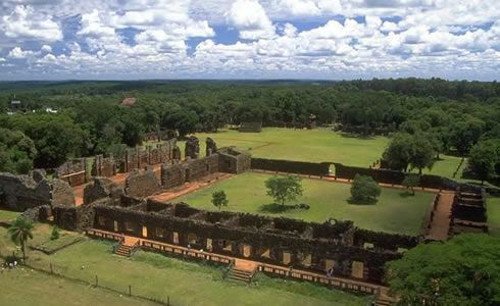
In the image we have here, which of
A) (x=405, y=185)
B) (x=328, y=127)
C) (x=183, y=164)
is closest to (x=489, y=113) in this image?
(x=328, y=127)

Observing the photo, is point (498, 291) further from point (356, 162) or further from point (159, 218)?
point (356, 162)

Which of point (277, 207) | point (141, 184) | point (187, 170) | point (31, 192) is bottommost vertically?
point (277, 207)

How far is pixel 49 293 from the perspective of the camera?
31.2m

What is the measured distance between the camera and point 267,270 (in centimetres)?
3491

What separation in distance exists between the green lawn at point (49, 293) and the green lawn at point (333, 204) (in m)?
20.4

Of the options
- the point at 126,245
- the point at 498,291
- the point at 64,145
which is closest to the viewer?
the point at 498,291

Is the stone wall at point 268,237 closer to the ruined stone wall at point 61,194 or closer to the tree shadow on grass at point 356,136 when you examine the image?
the ruined stone wall at point 61,194

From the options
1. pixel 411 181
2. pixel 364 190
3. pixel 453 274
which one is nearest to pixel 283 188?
pixel 364 190

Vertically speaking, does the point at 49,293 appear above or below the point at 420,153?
below

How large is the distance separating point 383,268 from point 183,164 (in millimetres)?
35454

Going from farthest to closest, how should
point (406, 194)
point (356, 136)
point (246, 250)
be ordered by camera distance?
point (356, 136) → point (406, 194) → point (246, 250)

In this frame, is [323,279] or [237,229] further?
[237,229]

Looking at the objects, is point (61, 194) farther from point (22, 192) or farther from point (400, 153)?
point (400, 153)

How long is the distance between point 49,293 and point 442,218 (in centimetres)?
3543
